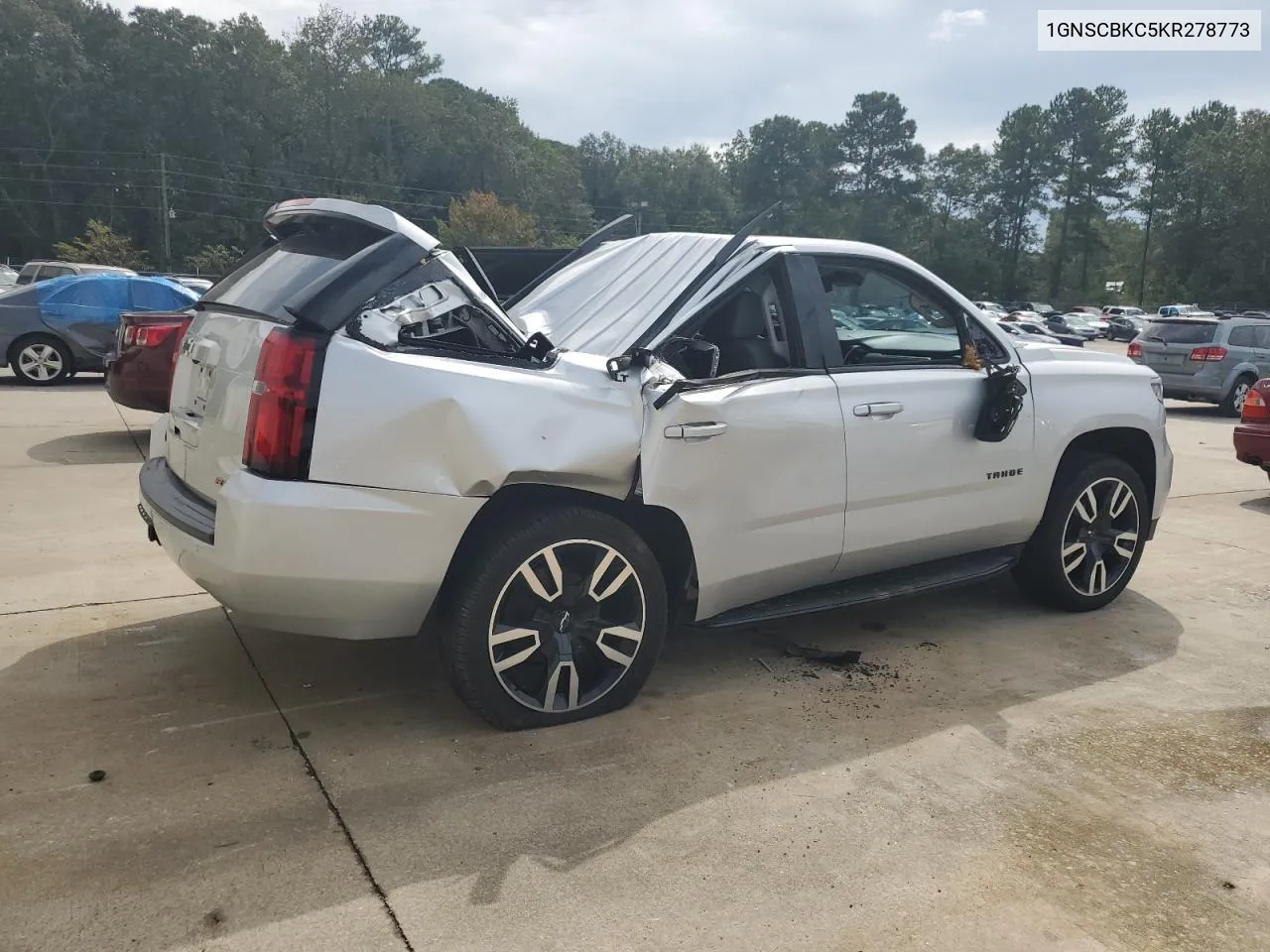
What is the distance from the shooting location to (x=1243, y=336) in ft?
51.1

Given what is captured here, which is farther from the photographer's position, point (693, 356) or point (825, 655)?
point (825, 655)

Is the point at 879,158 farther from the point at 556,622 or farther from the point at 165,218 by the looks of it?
the point at 556,622

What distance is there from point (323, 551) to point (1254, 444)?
26.2ft

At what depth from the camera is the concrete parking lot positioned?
8.34 ft

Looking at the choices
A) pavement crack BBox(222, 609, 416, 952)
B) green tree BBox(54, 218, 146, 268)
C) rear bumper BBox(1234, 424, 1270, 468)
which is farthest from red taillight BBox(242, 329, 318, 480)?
green tree BBox(54, 218, 146, 268)

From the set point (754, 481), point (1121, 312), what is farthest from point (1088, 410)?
point (1121, 312)

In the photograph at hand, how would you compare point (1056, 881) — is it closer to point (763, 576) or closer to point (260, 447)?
point (763, 576)

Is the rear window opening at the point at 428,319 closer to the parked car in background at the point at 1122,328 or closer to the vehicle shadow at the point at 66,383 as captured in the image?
the vehicle shadow at the point at 66,383

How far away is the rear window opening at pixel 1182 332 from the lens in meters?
15.6

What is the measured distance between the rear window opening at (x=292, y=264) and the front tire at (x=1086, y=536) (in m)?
3.42

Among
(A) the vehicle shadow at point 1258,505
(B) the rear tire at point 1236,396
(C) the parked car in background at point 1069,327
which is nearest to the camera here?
(A) the vehicle shadow at point 1258,505

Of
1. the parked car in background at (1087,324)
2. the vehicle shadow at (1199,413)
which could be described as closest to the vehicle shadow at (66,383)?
the vehicle shadow at (1199,413)

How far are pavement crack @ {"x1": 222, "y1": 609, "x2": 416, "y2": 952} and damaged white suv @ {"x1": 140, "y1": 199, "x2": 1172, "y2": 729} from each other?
44 centimetres

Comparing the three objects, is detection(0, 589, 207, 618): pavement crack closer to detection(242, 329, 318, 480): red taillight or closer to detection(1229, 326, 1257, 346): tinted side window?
detection(242, 329, 318, 480): red taillight
